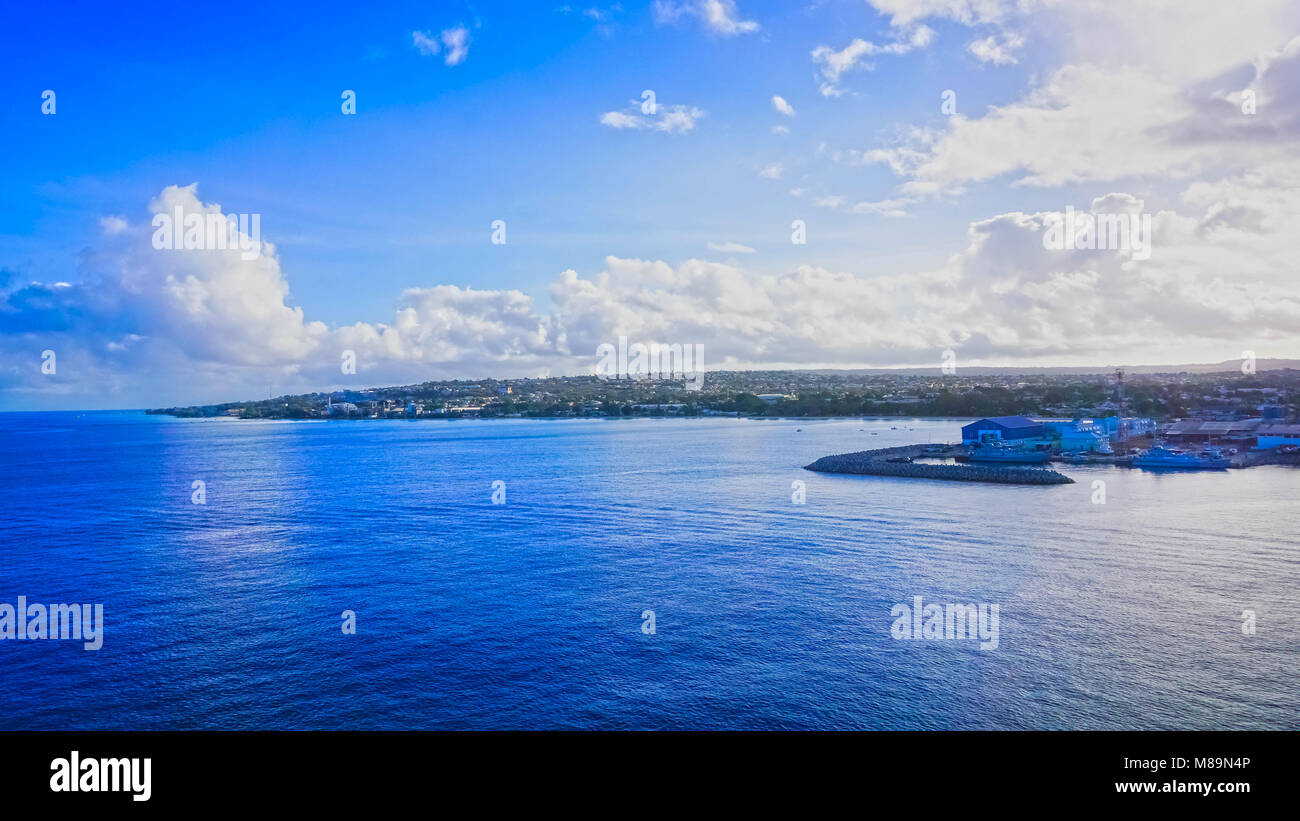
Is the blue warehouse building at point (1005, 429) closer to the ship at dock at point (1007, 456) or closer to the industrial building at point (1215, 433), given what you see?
the ship at dock at point (1007, 456)

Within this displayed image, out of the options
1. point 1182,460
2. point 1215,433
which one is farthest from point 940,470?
point 1215,433

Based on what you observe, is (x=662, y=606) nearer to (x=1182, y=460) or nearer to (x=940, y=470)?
(x=940, y=470)

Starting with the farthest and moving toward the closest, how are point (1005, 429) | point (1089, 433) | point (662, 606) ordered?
point (1089, 433), point (1005, 429), point (662, 606)

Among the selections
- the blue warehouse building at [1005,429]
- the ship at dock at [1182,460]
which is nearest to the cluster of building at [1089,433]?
the blue warehouse building at [1005,429]
